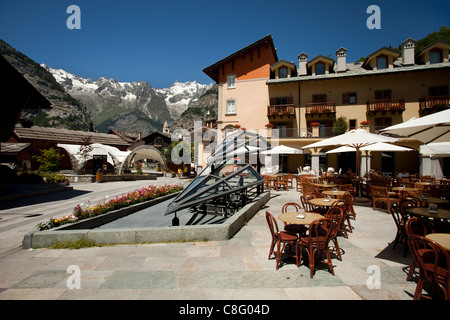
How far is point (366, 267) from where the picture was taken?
3.65 m

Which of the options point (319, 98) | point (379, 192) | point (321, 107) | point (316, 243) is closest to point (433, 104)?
point (321, 107)

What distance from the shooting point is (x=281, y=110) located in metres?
25.0

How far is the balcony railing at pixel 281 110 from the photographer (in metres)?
24.8

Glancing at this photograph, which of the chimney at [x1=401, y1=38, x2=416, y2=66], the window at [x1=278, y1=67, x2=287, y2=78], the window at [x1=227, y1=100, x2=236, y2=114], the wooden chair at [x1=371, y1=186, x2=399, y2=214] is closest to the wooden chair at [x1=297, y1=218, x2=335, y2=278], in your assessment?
the wooden chair at [x1=371, y1=186, x2=399, y2=214]

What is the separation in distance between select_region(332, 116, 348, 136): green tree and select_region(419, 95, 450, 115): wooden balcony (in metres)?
7.15

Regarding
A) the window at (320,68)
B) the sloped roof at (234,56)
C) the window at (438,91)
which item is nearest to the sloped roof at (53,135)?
the sloped roof at (234,56)

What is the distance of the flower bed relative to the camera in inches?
218

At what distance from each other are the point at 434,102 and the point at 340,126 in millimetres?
8902

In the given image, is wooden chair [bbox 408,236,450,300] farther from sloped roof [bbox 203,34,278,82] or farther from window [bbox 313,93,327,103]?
sloped roof [bbox 203,34,278,82]

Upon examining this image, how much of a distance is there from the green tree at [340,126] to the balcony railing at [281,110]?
484 cm

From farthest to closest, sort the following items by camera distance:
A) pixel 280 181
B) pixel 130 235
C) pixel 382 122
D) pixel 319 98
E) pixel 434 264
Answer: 1. pixel 319 98
2. pixel 382 122
3. pixel 280 181
4. pixel 130 235
5. pixel 434 264

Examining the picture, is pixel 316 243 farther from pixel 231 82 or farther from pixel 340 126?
pixel 231 82

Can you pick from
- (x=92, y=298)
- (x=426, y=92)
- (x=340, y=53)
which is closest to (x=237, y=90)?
(x=340, y=53)
